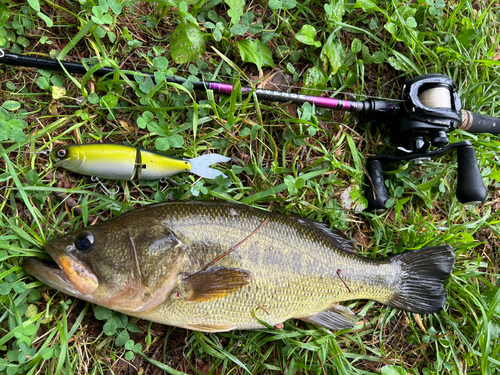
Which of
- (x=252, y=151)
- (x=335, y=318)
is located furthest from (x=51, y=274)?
(x=335, y=318)

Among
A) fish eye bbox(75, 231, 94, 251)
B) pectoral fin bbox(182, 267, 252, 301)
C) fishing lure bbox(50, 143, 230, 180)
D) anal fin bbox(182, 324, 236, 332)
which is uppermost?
fishing lure bbox(50, 143, 230, 180)

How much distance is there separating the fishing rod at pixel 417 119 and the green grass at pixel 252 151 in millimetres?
131

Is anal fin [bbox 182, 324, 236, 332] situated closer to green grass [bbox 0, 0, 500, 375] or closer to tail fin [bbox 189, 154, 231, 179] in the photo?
green grass [bbox 0, 0, 500, 375]

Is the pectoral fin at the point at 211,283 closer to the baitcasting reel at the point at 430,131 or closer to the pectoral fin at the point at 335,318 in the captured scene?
the pectoral fin at the point at 335,318

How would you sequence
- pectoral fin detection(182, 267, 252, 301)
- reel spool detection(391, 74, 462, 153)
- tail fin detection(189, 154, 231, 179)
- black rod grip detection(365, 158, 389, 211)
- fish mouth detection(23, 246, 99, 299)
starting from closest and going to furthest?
fish mouth detection(23, 246, 99, 299) → pectoral fin detection(182, 267, 252, 301) → tail fin detection(189, 154, 231, 179) → reel spool detection(391, 74, 462, 153) → black rod grip detection(365, 158, 389, 211)

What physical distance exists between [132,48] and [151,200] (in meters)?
1.28

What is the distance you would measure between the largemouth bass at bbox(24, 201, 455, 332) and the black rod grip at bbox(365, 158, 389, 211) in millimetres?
454

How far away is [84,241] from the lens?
2344mm

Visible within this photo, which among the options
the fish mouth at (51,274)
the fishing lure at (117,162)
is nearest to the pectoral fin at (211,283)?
the fish mouth at (51,274)

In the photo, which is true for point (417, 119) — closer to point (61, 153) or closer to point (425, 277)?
point (425, 277)

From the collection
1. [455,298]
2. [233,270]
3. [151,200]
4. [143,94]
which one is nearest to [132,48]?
[143,94]

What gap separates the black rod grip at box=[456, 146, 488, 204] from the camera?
9.93 ft

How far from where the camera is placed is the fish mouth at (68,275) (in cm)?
229

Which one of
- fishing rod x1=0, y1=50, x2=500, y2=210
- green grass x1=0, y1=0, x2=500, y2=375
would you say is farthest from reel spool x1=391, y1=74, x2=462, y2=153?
green grass x1=0, y1=0, x2=500, y2=375
